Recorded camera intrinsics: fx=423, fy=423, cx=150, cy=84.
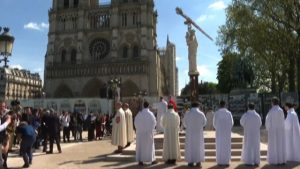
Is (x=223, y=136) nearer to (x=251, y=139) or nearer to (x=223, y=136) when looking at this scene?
(x=223, y=136)

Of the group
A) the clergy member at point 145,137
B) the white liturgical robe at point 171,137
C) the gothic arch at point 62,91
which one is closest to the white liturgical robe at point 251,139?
the white liturgical robe at point 171,137

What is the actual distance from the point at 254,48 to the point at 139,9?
33.6 metres

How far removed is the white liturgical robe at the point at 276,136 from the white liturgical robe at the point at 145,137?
3111 mm

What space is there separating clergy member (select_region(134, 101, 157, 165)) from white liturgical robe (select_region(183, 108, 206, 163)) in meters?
0.98

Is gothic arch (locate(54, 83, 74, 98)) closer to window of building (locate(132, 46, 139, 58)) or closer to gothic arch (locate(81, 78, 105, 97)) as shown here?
gothic arch (locate(81, 78, 105, 97))

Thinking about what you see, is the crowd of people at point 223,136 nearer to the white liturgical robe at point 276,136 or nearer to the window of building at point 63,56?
the white liturgical robe at point 276,136

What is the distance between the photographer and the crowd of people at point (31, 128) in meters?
10.8

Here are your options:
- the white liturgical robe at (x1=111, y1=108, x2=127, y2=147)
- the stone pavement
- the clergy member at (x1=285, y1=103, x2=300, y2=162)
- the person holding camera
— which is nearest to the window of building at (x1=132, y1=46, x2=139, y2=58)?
the white liturgical robe at (x1=111, y1=108, x2=127, y2=147)

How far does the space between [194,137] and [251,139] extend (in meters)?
1.48

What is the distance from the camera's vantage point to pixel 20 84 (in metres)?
96.5

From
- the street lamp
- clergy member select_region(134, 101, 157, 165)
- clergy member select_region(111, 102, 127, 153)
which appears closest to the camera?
the street lamp

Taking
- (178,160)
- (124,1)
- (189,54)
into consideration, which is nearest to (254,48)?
(189,54)

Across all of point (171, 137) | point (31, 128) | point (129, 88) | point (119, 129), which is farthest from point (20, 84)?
point (171, 137)

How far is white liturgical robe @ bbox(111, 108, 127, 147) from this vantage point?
14.0 m
